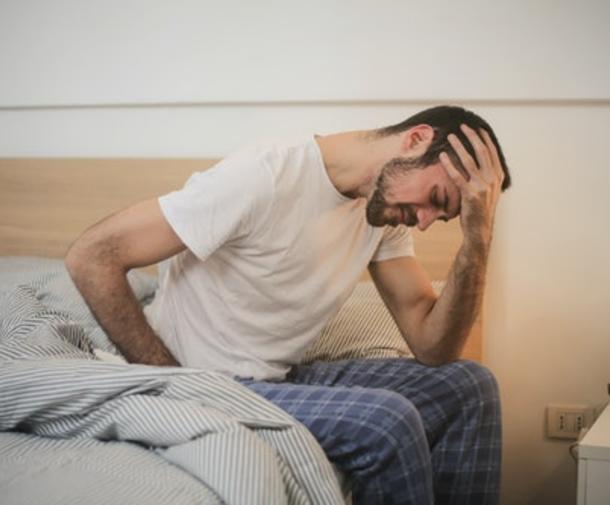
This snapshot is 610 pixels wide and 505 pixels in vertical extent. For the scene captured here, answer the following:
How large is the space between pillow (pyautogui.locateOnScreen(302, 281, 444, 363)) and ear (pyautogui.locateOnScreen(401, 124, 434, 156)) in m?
0.48

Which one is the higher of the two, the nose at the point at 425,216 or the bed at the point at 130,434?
the nose at the point at 425,216

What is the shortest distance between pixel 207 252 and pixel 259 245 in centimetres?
10

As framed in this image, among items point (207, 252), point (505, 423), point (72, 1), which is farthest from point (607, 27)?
point (72, 1)

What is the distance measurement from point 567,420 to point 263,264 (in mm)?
1062

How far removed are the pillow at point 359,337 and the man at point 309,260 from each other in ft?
0.55

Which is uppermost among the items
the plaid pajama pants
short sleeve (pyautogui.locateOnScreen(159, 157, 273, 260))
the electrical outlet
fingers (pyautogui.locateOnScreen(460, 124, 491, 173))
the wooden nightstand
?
fingers (pyautogui.locateOnScreen(460, 124, 491, 173))

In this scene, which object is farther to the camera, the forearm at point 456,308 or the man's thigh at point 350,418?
the forearm at point 456,308

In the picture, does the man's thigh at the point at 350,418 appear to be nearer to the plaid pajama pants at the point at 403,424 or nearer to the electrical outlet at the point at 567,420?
the plaid pajama pants at the point at 403,424

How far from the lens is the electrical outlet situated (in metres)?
2.16

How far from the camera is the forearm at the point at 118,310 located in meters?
1.46

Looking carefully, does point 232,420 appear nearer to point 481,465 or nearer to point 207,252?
point 207,252

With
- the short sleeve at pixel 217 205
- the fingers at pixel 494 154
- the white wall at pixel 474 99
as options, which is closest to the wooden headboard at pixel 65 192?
the white wall at pixel 474 99

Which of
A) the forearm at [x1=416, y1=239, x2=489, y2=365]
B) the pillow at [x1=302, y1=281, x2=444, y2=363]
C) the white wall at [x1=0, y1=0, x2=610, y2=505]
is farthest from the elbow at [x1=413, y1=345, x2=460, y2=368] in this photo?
the white wall at [x1=0, y1=0, x2=610, y2=505]

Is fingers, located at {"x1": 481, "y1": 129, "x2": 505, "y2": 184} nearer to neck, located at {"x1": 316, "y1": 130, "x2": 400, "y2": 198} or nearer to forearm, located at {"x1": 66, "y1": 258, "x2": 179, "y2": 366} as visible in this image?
neck, located at {"x1": 316, "y1": 130, "x2": 400, "y2": 198}
